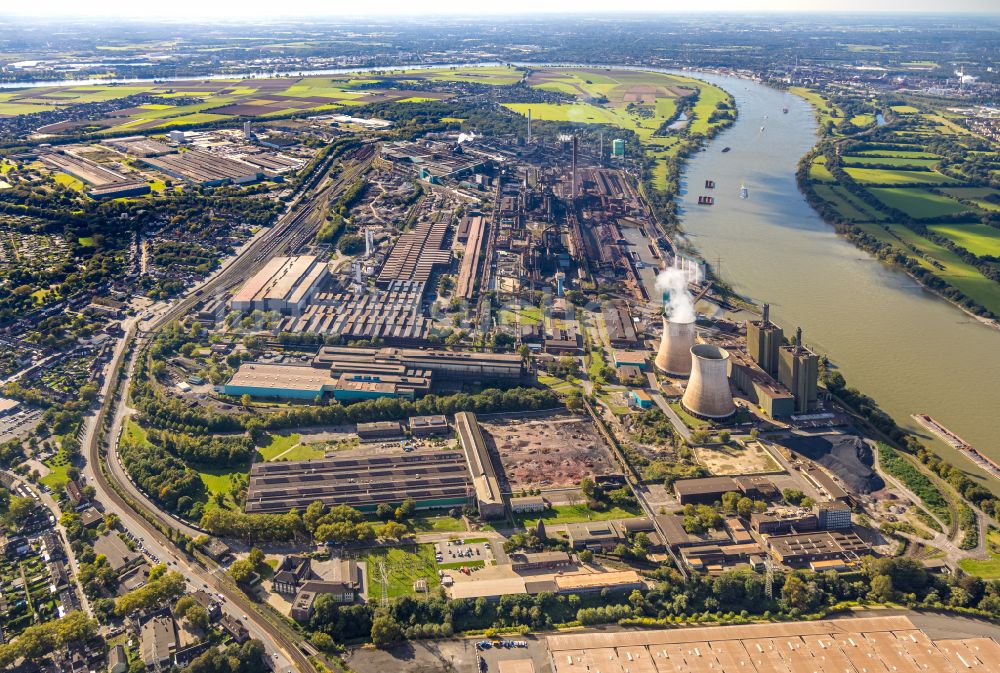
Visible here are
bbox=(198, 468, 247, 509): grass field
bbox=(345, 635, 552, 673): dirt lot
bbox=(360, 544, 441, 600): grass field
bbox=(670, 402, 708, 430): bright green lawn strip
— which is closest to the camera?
bbox=(345, 635, 552, 673): dirt lot

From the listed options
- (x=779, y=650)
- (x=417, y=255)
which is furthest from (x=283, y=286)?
(x=779, y=650)

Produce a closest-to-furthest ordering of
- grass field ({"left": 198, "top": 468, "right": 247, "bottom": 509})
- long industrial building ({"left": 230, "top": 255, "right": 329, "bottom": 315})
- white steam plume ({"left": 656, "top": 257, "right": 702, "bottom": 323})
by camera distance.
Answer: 1. grass field ({"left": 198, "top": 468, "right": 247, "bottom": 509})
2. white steam plume ({"left": 656, "top": 257, "right": 702, "bottom": 323})
3. long industrial building ({"left": 230, "top": 255, "right": 329, "bottom": 315})

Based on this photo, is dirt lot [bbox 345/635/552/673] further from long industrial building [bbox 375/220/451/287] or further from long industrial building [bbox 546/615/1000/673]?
long industrial building [bbox 375/220/451/287]

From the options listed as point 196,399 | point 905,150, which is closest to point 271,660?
point 196,399

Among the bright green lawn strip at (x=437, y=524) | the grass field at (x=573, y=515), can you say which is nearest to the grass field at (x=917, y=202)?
the grass field at (x=573, y=515)

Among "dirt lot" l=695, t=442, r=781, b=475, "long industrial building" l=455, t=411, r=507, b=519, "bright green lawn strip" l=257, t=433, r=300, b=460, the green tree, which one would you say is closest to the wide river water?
"dirt lot" l=695, t=442, r=781, b=475

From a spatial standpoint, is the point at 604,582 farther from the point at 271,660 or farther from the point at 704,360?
the point at 704,360

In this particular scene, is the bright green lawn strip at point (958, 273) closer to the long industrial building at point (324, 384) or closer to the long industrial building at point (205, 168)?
the long industrial building at point (324, 384)
